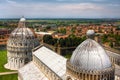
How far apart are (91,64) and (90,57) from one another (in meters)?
0.81

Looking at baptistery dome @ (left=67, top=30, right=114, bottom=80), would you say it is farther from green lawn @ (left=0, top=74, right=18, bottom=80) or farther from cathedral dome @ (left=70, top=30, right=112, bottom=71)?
green lawn @ (left=0, top=74, right=18, bottom=80)

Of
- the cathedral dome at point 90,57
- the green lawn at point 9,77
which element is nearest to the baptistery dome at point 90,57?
the cathedral dome at point 90,57

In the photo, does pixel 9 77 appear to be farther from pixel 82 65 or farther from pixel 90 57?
pixel 90 57

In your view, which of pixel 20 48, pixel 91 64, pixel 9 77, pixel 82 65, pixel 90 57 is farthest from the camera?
pixel 20 48

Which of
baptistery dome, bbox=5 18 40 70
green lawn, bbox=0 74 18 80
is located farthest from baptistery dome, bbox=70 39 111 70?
baptistery dome, bbox=5 18 40 70

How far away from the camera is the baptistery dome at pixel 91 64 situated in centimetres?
2452

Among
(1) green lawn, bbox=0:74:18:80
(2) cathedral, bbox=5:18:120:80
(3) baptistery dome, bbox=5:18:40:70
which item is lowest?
(1) green lawn, bbox=0:74:18:80

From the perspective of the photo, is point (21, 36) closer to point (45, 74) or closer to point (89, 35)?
point (45, 74)

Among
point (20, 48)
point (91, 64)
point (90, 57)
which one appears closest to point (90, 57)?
point (90, 57)

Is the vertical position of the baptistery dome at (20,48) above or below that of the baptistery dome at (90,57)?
below

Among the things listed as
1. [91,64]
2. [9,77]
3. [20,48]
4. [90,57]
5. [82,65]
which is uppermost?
[90,57]

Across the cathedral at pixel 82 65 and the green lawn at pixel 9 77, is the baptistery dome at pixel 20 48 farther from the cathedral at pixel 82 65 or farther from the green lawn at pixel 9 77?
the cathedral at pixel 82 65

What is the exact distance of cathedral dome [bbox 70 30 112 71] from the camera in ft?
81.8

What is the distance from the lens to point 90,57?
25.2 m
